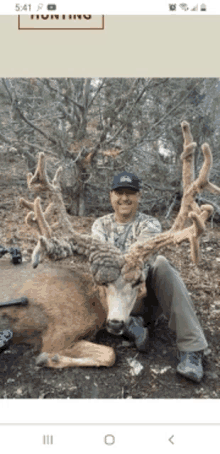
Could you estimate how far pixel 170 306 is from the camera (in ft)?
7.90

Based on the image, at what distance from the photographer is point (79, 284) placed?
9.23 feet

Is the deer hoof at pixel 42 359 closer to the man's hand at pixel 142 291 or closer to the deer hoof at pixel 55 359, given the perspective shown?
the deer hoof at pixel 55 359

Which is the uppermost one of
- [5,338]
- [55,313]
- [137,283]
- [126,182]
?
[126,182]

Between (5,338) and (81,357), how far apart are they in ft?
2.07

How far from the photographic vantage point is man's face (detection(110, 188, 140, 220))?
273 centimetres

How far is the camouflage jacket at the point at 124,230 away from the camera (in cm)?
264

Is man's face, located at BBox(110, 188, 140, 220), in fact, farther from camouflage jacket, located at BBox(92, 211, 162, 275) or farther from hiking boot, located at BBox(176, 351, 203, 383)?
hiking boot, located at BBox(176, 351, 203, 383)

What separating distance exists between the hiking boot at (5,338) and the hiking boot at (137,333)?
0.92 m

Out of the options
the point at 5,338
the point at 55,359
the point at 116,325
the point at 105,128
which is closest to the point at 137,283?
the point at 116,325

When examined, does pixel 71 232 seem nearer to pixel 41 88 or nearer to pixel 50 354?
pixel 50 354

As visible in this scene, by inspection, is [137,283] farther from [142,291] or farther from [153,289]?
[153,289]
